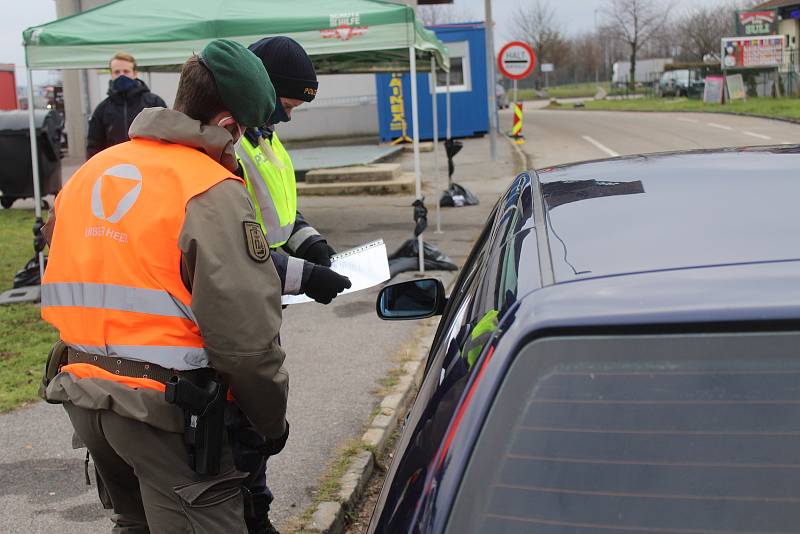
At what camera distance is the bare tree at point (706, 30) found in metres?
69.8

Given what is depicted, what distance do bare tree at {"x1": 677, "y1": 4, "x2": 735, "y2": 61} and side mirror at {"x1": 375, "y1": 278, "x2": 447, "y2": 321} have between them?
6923 centimetres

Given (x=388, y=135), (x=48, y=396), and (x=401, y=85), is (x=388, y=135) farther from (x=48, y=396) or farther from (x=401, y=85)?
(x=48, y=396)

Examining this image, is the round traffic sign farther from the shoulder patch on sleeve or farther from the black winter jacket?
the shoulder patch on sleeve

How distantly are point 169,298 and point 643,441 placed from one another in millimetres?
1242

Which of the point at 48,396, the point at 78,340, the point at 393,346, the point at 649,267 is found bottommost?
the point at 393,346

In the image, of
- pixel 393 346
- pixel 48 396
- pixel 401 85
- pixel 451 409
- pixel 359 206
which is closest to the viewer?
pixel 451 409

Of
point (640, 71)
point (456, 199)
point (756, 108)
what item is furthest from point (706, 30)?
point (456, 199)

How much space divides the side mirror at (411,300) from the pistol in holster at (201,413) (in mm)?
956

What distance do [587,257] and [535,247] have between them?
137mm

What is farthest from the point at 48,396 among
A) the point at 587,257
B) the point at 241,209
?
the point at 587,257

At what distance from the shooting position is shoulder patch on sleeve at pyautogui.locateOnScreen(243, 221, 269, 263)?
7.43ft

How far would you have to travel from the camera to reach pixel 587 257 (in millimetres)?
1808

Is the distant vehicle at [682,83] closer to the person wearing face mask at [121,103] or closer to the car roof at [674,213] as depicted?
the person wearing face mask at [121,103]

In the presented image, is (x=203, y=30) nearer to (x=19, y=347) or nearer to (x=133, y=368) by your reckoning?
(x=19, y=347)
